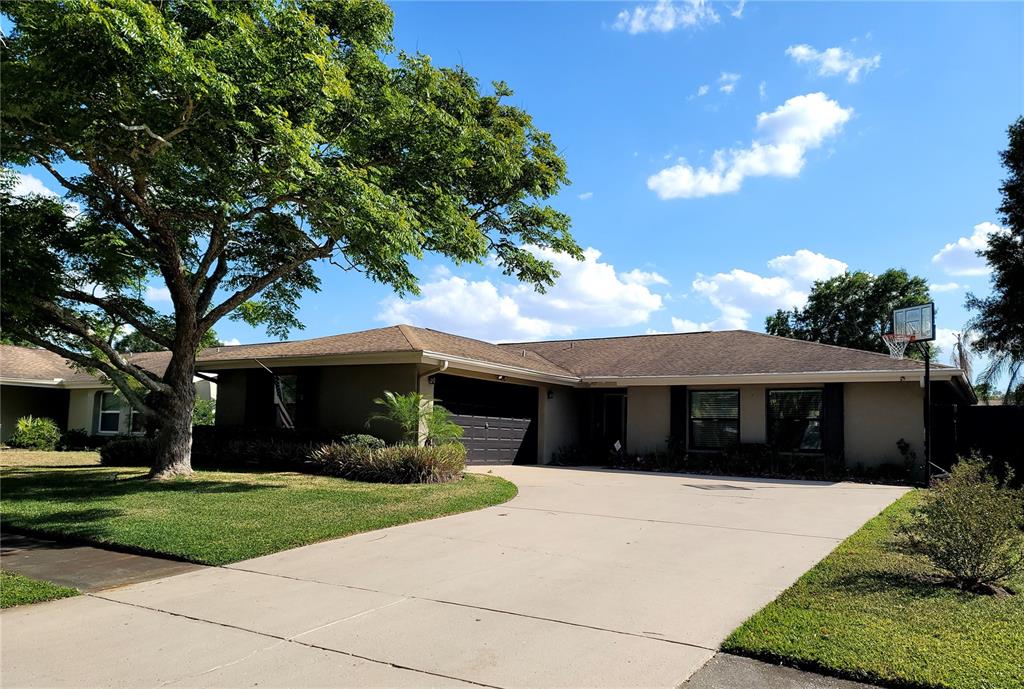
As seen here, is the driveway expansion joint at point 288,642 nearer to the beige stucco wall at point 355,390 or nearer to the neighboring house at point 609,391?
the neighboring house at point 609,391

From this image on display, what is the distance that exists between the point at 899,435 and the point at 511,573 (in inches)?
536

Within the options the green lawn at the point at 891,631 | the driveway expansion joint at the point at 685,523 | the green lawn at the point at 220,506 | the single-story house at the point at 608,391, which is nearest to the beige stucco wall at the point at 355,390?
the single-story house at the point at 608,391

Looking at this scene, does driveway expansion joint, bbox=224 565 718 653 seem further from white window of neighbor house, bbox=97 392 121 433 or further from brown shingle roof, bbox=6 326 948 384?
white window of neighbor house, bbox=97 392 121 433

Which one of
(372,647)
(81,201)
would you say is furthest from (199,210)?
(372,647)

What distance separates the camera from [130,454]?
1672 centimetres

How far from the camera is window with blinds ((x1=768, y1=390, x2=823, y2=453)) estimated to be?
17484 millimetres

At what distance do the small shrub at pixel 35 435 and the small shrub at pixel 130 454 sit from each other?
8672mm

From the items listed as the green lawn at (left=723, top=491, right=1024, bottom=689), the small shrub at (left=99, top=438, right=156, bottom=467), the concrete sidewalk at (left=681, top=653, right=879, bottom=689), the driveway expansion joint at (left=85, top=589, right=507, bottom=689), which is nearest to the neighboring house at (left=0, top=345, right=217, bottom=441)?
the small shrub at (left=99, top=438, right=156, bottom=467)

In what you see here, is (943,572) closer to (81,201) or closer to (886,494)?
(886,494)

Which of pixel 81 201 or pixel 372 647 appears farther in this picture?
pixel 81 201

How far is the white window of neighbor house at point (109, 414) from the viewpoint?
25297 millimetres

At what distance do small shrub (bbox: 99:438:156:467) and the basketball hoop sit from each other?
59.3 feet

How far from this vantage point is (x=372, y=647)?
4.63 m

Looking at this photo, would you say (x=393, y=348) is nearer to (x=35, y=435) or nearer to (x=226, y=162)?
(x=226, y=162)
